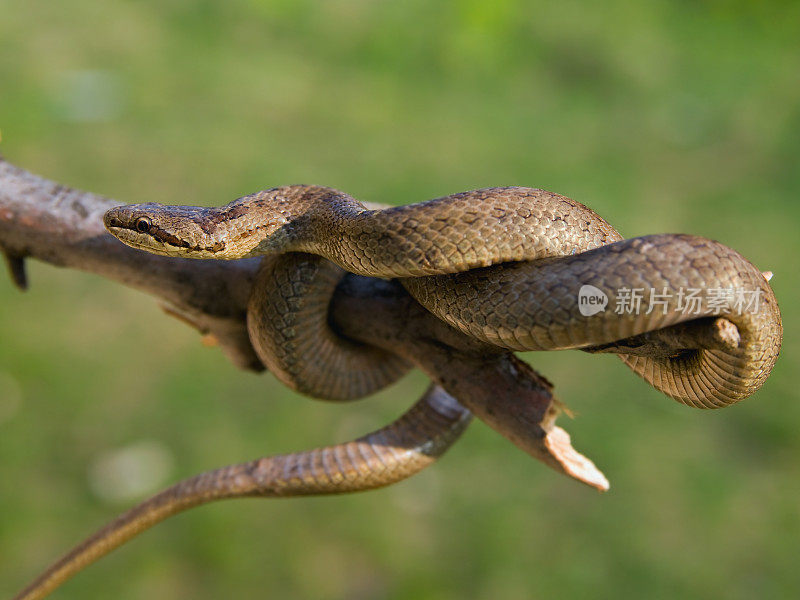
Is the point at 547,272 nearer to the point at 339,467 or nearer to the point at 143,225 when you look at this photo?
the point at 339,467

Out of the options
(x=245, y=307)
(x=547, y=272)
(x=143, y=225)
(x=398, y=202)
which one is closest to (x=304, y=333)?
(x=245, y=307)

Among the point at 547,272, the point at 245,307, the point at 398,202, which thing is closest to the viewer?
the point at 547,272

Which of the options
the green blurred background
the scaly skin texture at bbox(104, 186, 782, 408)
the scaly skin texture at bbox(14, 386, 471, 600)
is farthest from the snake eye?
the green blurred background

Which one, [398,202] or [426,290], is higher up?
[426,290]

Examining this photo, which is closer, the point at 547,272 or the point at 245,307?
the point at 547,272

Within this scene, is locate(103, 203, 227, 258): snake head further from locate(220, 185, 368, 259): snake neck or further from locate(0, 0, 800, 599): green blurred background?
locate(0, 0, 800, 599): green blurred background

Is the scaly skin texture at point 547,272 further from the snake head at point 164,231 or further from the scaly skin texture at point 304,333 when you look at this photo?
the snake head at point 164,231

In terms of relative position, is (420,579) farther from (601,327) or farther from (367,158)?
(367,158)
